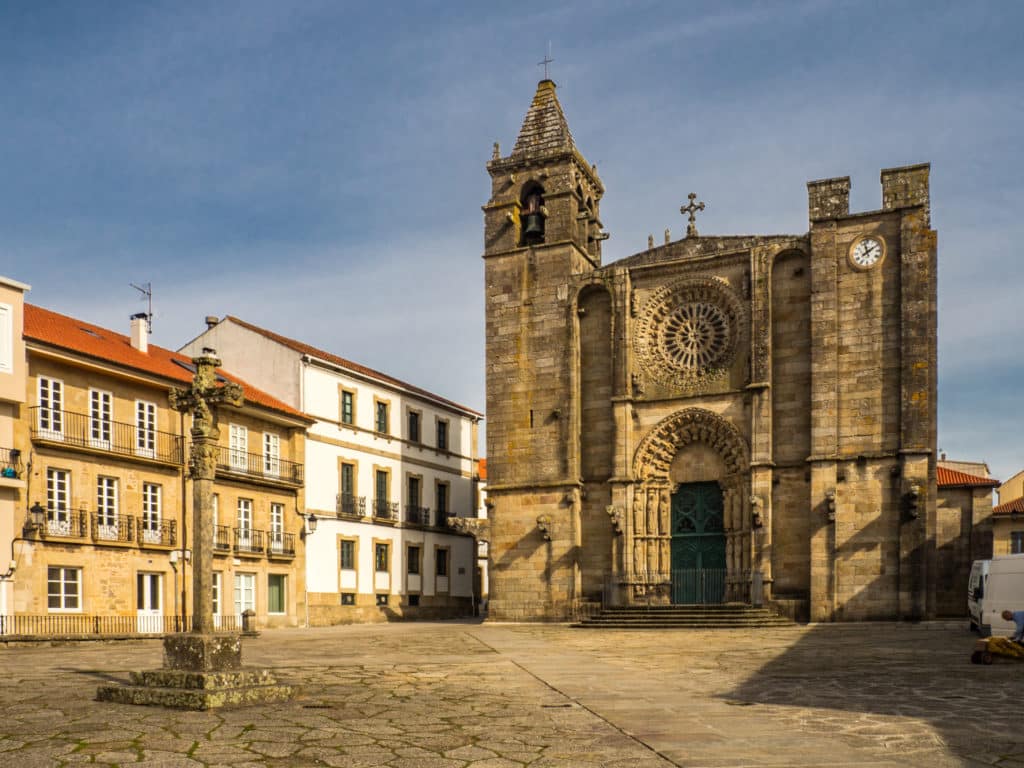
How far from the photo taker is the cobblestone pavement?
7.59m

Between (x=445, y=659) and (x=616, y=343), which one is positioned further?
(x=616, y=343)

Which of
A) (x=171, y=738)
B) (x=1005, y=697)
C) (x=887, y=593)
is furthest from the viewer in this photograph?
(x=887, y=593)

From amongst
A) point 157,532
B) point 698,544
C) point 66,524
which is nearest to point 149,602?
point 157,532

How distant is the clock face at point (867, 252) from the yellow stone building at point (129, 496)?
18.5 metres

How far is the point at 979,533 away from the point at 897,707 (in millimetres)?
33984

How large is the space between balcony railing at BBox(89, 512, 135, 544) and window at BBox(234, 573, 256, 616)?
15.0 feet

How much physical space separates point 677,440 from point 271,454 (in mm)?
13338

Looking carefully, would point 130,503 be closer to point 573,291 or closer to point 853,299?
point 573,291

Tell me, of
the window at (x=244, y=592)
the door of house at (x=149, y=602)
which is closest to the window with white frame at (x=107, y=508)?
the door of house at (x=149, y=602)

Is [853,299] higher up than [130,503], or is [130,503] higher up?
[853,299]

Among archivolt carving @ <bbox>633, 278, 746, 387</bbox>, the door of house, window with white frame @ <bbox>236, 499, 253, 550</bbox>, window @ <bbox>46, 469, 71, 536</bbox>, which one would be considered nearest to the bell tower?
archivolt carving @ <bbox>633, 278, 746, 387</bbox>

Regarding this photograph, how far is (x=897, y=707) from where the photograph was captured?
1041 cm

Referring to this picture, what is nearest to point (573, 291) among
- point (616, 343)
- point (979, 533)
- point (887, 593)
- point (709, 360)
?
point (616, 343)

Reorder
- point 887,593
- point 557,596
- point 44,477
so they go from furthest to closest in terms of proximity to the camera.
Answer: point 557,596
point 887,593
point 44,477
